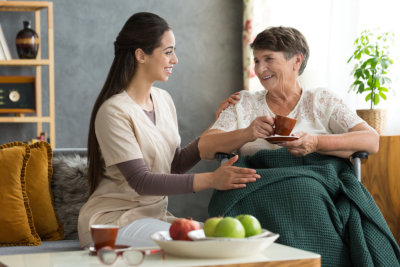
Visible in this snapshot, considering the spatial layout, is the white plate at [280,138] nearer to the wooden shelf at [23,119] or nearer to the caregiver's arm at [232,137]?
the caregiver's arm at [232,137]

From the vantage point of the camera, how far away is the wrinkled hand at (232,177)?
2000 millimetres

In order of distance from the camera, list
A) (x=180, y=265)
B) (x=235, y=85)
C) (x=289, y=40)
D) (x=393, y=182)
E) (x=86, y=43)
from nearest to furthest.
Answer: (x=180, y=265) < (x=289, y=40) < (x=393, y=182) < (x=86, y=43) < (x=235, y=85)

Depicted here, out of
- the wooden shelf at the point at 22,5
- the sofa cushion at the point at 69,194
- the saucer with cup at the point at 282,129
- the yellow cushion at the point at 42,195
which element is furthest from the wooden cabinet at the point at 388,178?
the wooden shelf at the point at 22,5

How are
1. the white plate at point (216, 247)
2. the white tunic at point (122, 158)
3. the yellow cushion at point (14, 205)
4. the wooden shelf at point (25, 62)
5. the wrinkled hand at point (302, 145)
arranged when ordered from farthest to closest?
1. the wooden shelf at point (25, 62)
2. the yellow cushion at point (14, 205)
3. the wrinkled hand at point (302, 145)
4. the white tunic at point (122, 158)
5. the white plate at point (216, 247)

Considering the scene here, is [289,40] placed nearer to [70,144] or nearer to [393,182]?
[393,182]

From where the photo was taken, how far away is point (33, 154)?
237 cm

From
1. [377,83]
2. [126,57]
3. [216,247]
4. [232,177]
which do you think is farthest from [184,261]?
[377,83]

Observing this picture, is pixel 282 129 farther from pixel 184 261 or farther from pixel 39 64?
pixel 39 64

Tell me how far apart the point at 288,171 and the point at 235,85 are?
2.18m

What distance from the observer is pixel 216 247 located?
4.44 feet

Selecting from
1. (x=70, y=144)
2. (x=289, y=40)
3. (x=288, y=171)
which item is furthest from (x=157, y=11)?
(x=288, y=171)

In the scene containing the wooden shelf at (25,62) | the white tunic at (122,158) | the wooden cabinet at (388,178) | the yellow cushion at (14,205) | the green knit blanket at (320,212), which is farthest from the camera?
the wooden shelf at (25,62)

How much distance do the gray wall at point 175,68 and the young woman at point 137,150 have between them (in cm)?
169

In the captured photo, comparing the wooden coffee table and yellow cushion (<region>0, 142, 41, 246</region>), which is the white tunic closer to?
yellow cushion (<region>0, 142, 41, 246</region>)
